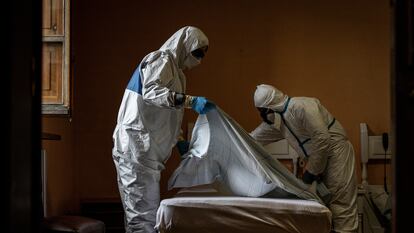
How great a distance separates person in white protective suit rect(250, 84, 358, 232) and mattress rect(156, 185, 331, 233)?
1123 mm

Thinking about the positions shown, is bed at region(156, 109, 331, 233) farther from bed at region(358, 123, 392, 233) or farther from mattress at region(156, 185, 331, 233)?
bed at region(358, 123, 392, 233)

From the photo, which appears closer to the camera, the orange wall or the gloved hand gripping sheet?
the gloved hand gripping sheet


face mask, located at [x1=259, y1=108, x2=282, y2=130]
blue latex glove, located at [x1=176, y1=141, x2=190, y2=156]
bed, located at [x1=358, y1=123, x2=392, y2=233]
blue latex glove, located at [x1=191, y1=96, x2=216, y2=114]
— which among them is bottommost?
bed, located at [x1=358, y1=123, x2=392, y2=233]

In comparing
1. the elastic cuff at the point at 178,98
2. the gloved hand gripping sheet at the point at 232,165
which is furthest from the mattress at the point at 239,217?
the elastic cuff at the point at 178,98

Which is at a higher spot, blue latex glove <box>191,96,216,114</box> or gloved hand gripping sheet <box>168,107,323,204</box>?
blue latex glove <box>191,96,216,114</box>

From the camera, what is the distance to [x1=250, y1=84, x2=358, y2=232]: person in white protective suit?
4094 mm

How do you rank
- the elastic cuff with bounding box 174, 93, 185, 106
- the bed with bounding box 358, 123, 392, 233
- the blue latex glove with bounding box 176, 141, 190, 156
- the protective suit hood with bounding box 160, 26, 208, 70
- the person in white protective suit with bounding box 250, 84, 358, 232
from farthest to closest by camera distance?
the bed with bounding box 358, 123, 392, 233 → the person in white protective suit with bounding box 250, 84, 358, 232 → the blue latex glove with bounding box 176, 141, 190, 156 → the protective suit hood with bounding box 160, 26, 208, 70 → the elastic cuff with bounding box 174, 93, 185, 106

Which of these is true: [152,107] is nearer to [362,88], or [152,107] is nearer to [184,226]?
[184,226]

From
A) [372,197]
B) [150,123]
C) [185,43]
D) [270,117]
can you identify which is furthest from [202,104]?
[372,197]

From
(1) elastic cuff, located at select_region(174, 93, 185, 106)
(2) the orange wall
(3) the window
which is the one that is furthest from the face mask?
(3) the window

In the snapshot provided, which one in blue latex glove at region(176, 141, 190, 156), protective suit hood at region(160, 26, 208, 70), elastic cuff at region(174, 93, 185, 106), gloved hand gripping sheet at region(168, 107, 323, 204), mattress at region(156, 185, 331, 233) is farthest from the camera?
blue latex glove at region(176, 141, 190, 156)

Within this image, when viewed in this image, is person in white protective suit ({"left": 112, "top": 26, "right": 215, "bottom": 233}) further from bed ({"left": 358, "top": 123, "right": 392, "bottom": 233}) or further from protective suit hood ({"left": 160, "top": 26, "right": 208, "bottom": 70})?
bed ({"left": 358, "top": 123, "right": 392, "bottom": 233})

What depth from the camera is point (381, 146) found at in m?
4.73

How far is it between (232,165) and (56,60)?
1.22 m
